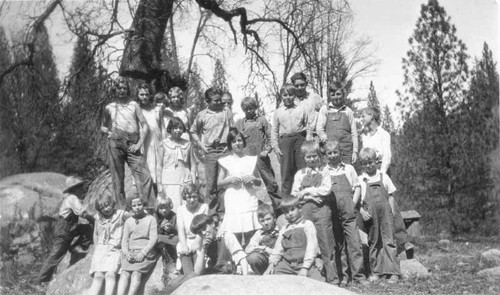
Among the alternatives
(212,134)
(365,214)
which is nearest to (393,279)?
(365,214)

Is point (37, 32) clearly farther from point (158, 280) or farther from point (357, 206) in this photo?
point (357, 206)

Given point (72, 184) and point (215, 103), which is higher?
point (215, 103)

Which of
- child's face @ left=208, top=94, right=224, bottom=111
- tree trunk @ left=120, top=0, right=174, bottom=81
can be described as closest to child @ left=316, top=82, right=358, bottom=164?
child's face @ left=208, top=94, right=224, bottom=111

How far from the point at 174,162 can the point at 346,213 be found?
7.34 ft

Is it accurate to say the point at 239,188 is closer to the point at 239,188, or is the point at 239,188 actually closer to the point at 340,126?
the point at 239,188

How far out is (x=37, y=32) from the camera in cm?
919

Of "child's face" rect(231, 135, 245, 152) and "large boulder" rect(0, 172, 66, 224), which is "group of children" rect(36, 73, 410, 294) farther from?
"large boulder" rect(0, 172, 66, 224)

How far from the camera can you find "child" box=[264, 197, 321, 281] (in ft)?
18.6

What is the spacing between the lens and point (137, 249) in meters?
6.05

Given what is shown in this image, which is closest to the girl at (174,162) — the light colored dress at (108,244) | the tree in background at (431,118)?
the light colored dress at (108,244)

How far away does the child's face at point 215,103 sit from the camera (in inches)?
297

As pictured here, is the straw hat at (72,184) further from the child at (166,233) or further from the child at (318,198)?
the child at (318,198)

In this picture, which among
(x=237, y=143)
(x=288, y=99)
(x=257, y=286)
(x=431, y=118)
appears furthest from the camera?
(x=431, y=118)

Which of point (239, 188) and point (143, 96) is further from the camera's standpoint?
point (143, 96)
